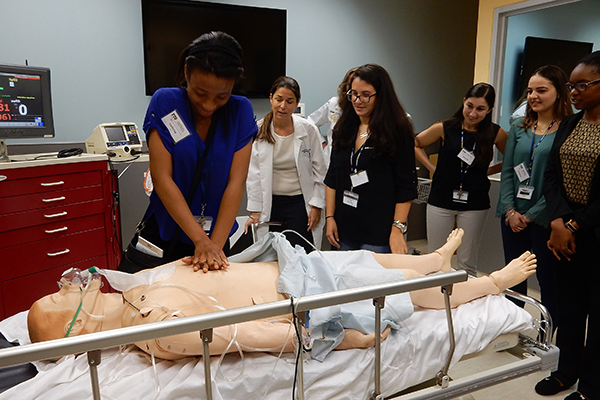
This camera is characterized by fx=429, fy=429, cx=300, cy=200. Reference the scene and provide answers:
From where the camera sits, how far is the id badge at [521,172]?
7.72ft

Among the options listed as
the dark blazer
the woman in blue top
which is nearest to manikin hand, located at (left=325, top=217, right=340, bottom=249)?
the woman in blue top

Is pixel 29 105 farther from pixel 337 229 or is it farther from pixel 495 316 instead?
pixel 495 316

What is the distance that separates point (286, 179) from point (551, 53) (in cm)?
293

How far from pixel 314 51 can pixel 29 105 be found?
2.35m

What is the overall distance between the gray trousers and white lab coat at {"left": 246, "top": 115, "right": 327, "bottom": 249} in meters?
0.72

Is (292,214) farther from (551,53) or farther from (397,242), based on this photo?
(551,53)

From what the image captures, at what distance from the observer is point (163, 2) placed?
10.6ft

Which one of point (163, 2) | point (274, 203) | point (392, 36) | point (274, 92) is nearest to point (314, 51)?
point (392, 36)

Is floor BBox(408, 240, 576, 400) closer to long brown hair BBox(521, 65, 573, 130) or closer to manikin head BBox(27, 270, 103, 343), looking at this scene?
long brown hair BBox(521, 65, 573, 130)

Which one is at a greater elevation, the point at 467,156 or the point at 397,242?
the point at 467,156

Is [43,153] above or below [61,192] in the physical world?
above

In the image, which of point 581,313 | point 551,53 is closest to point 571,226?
point 581,313

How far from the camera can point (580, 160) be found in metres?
1.82

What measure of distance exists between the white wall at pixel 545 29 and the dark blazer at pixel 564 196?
233 centimetres
